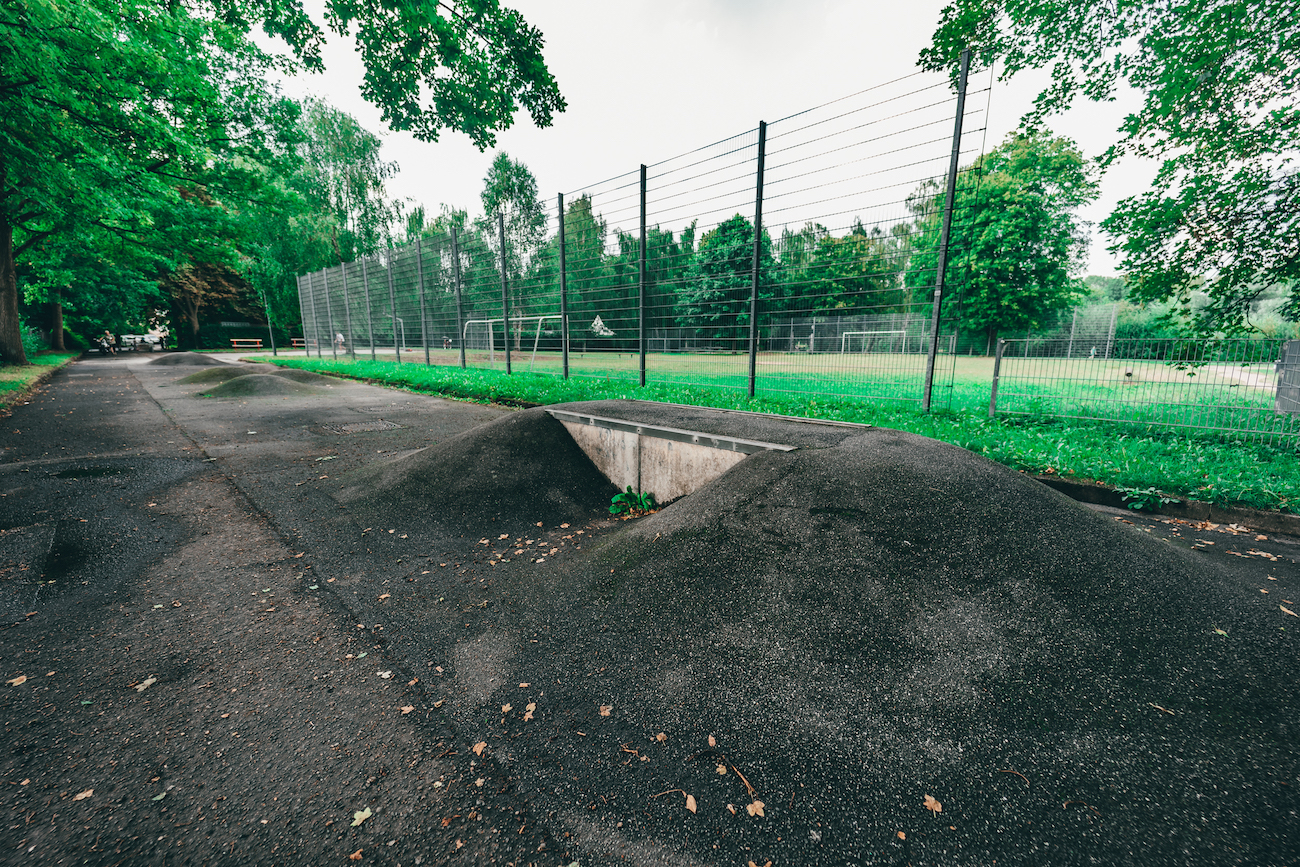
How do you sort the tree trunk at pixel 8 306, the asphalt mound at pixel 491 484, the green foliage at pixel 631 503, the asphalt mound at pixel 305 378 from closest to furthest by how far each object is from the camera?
the asphalt mound at pixel 491 484, the green foliage at pixel 631 503, the asphalt mound at pixel 305 378, the tree trunk at pixel 8 306

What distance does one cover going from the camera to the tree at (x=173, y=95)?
235 inches

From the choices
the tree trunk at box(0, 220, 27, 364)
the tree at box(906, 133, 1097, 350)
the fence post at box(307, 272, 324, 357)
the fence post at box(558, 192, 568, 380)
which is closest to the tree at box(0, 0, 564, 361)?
the tree trunk at box(0, 220, 27, 364)

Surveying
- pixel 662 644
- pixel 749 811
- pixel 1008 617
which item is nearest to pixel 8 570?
pixel 662 644

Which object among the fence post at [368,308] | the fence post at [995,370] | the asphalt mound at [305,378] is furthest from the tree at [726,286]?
the fence post at [368,308]

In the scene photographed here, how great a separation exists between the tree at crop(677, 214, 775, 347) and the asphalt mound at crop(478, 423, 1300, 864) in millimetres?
5221

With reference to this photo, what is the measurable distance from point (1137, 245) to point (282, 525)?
9275 millimetres

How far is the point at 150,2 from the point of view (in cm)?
888

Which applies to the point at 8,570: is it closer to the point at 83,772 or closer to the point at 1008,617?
the point at 83,772

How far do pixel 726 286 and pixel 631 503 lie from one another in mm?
5410

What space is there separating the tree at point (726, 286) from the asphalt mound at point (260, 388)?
9.40 metres

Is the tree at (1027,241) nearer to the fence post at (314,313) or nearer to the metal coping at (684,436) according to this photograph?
the metal coping at (684,436)

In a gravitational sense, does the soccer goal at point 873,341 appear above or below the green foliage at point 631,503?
above

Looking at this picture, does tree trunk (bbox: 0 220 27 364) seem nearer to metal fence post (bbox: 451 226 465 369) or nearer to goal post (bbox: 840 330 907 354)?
metal fence post (bbox: 451 226 465 369)

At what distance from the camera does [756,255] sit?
7.36m
